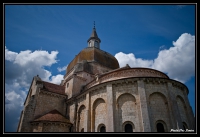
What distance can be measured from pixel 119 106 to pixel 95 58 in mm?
13686

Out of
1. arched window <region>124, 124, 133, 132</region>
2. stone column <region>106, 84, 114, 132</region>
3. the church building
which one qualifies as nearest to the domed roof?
the church building

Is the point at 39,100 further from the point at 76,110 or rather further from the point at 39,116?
the point at 76,110

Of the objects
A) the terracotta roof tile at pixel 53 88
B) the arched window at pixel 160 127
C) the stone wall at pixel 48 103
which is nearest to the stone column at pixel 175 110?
the arched window at pixel 160 127

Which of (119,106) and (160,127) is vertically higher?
(119,106)

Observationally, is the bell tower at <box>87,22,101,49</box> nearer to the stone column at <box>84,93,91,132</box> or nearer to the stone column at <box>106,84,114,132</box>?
the stone column at <box>84,93,91,132</box>

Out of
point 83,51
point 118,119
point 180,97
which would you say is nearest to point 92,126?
point 118,119

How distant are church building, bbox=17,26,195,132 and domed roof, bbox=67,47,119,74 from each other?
6887mm

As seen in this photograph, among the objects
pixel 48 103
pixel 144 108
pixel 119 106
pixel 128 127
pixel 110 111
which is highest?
pixel 48 103

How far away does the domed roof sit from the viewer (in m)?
28.0

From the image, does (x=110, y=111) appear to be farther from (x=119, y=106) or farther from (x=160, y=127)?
(x=160, y=127)

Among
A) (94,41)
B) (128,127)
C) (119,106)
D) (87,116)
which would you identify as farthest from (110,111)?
(94,41)

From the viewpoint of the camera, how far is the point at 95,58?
2791 cm

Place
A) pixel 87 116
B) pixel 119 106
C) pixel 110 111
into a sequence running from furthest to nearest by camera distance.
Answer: pixel 87 116 → pixel 119 106 → pixel 110 111

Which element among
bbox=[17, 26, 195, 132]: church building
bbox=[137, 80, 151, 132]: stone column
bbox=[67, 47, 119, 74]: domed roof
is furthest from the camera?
bbox=[67, 47, 119, 74]: domed roof
